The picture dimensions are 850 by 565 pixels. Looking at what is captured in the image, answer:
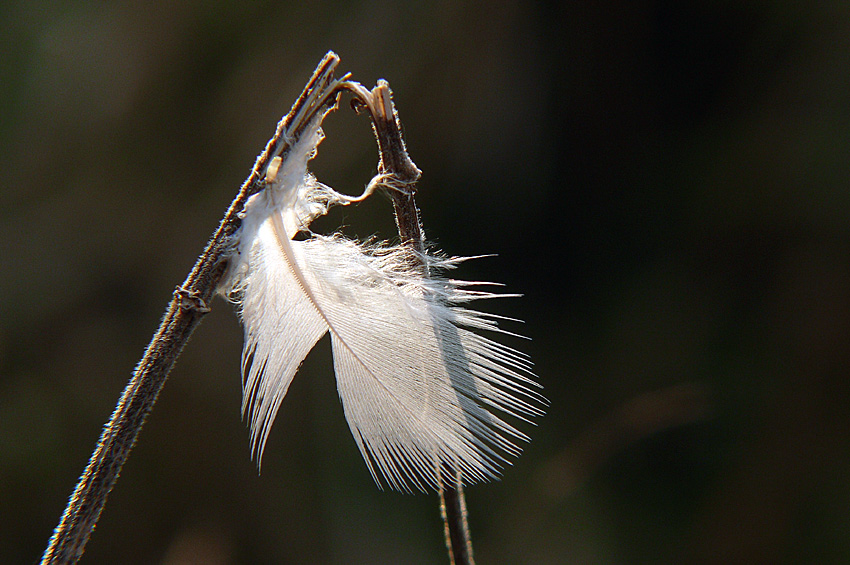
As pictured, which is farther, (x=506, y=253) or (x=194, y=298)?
(x=506, y=253)

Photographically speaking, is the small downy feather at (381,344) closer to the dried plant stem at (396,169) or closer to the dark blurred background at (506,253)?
the dried plant stem at (396,169)

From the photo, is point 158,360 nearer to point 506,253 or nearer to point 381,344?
point 381,344

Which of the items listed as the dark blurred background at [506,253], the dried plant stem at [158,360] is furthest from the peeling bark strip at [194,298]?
the dark blurred background at [506,253]

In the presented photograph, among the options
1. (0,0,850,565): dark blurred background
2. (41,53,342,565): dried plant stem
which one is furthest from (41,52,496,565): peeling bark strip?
(0,0,850,565): dark blurred background

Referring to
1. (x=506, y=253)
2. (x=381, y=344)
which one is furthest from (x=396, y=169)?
(x=506, y=253)

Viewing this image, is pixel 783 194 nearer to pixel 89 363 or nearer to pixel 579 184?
pixel 579 184

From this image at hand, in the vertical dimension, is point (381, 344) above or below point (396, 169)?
below
